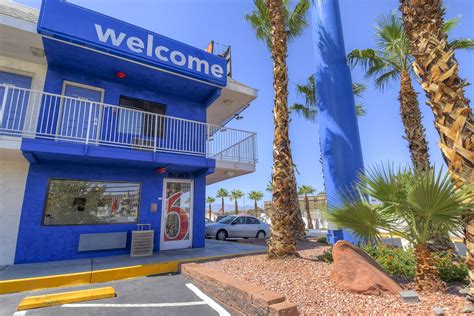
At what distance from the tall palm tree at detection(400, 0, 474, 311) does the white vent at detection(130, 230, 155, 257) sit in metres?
7.81

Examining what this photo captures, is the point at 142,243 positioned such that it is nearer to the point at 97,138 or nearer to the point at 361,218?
the point at 97,138

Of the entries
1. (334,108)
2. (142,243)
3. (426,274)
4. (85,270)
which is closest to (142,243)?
(142,243)

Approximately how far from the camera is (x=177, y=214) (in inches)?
377

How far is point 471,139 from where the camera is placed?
3.42m

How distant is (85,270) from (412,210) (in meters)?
7.36

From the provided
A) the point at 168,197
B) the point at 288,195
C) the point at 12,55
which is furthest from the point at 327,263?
the point at 12,55

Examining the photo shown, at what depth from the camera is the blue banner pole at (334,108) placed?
8383 mm

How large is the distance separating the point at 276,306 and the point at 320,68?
28.5 feet

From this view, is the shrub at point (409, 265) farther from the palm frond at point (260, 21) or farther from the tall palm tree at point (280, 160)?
the palm frond at point (260, 21)

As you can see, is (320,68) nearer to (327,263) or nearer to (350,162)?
(350,162)

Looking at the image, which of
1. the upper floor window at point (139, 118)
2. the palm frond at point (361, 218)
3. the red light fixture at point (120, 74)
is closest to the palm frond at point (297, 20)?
the upper floor window at point (139, 118)

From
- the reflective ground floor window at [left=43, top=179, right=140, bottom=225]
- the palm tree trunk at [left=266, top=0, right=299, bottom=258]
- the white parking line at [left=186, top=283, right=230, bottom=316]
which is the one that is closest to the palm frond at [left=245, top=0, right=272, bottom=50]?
the palm tree trunk at [left=266, top=0, right=299, bottom=258]

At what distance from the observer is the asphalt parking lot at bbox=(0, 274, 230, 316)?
4.18 metres

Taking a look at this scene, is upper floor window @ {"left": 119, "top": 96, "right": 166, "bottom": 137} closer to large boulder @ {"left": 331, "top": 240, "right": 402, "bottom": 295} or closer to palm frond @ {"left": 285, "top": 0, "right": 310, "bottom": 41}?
large boulder @ {"left": 331, "top": 240, "right": 402, "bottom": 295}
